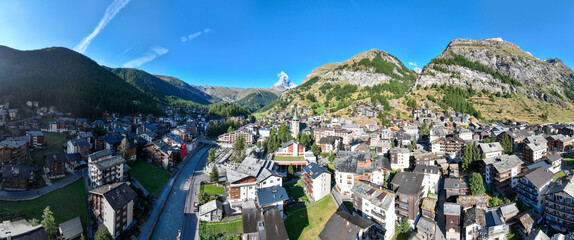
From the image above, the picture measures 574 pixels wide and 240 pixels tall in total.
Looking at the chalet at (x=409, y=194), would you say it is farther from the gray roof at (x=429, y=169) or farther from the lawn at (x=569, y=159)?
the lawn at (x=569, y=159)

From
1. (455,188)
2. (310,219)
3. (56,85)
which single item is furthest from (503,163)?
(56,85)

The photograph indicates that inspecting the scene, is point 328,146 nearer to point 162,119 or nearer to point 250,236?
point 250,236

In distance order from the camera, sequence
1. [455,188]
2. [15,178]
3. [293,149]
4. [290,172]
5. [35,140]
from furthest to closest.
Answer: [293,149] < [290,172] < [35,140] < [455,188] < [15,178]

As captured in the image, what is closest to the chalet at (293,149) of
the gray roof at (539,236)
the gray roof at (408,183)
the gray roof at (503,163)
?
the gray roof at (408,183)

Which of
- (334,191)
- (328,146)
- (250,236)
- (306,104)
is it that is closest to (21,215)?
(250,236)

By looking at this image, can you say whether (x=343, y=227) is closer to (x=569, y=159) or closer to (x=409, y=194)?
(x=409, y=194)

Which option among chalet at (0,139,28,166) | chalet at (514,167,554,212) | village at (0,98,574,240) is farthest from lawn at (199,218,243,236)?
chalet at (514,167,554,212)
